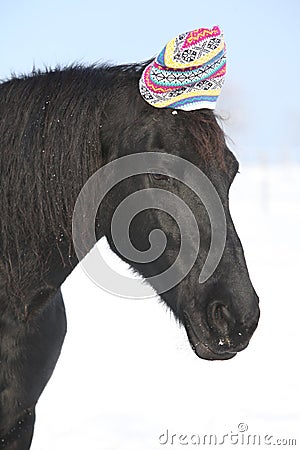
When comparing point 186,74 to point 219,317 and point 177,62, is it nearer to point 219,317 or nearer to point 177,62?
point 177,62

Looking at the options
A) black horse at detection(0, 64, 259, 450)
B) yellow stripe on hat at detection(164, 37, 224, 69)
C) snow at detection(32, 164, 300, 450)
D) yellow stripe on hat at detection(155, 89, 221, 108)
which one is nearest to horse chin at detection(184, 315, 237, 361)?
black horse at detection(0, 64, 259, 450)

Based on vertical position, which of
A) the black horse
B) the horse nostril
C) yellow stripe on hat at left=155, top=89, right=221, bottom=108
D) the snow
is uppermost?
yellow stripe on hat at left=155, top=89, right=221, bottom=108

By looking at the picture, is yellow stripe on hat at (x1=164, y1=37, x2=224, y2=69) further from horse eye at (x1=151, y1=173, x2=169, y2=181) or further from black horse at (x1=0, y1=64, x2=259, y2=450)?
horse eye at (x1=151, y1=173, x2=169, y2=181)

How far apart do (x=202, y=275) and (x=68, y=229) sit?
52 cm

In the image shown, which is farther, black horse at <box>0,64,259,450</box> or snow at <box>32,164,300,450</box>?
snow at <box>32,164,300,450</box>

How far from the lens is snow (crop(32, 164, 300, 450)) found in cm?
408

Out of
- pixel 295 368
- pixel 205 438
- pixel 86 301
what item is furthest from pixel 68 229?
pixel 86 301

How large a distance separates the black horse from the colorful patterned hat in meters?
0.04

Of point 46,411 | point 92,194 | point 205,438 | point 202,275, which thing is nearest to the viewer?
point 202,275

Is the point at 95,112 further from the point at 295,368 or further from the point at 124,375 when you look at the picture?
the point at 295,368

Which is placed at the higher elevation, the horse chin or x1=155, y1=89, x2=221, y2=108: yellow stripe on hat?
x1=155, y1=89, x2=221, y2=108: yellow stripe on hat

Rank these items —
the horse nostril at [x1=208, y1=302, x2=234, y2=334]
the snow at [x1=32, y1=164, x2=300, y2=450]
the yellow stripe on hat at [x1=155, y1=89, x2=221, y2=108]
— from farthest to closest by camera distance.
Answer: the snow at [x1=32, y1=164, x2=300, y2=450]
the yellow stripe on hat at [x1=155, y1=89, x2=221, y2=108]
the horse nostril at [x1=208, y1=302, x2=234, y2=334]

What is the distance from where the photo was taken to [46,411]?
4.43 m

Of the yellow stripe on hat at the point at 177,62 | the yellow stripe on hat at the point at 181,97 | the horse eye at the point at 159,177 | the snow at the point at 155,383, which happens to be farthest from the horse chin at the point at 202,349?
the yellow stripe on hat at the point at 177,62
